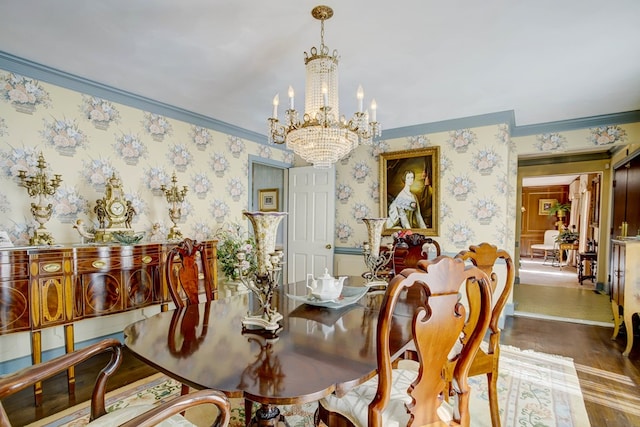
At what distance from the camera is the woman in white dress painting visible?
4.05 meters

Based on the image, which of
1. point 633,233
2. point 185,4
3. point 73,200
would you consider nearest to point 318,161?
point 185,4

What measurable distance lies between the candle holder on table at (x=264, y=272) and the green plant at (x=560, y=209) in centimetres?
1145

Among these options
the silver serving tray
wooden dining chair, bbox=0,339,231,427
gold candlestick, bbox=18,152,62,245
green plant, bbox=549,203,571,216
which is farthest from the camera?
green plant, bbox=549,203,571,216

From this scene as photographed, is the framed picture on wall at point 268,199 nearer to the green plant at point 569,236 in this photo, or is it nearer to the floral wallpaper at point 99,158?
the floral wallpaper at point 99,158

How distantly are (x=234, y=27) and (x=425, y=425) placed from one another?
7.67 ft

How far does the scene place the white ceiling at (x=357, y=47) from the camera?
6.04 ft

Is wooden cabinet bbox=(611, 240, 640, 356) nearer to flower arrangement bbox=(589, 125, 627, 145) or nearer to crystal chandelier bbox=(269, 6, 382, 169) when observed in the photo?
flower arrangement bbox=(589, 125, 627, 145)

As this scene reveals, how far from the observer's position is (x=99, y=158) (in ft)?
9.38

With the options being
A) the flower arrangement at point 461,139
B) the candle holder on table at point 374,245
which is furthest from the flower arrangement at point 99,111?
the flower arrangement at point 461,139

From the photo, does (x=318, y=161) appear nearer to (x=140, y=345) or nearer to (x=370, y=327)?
(x=370, y=327)

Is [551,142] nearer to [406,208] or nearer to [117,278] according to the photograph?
[406,208]

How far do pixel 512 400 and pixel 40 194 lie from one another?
149 inches

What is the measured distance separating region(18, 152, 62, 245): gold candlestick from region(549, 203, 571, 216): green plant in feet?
40.0

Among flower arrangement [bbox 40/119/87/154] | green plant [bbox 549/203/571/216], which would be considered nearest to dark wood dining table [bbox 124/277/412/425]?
flower arrangement [bbox 40/119/87/154]
